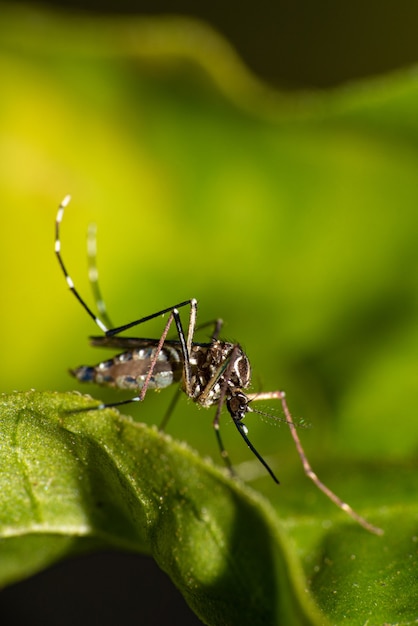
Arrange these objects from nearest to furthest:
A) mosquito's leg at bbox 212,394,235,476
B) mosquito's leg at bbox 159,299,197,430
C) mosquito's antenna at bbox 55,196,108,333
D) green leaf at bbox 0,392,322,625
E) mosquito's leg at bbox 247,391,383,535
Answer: green leaf at bbox 0,392,322,625 < mosquito's leg at bbox 247,391,383,535 < mosquito's leg at bbox 212,394,235,476 < mosquito's leg at bbox 159,299,197,430 < mosquito's antenna at bbox 55,196,108,333

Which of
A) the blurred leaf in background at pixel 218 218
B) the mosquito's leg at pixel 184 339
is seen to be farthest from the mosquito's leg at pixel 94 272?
the mosquito's leg at pixel 184 339

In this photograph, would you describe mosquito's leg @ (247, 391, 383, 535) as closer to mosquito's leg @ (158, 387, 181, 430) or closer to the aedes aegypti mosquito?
the aedes aegypti mosquito

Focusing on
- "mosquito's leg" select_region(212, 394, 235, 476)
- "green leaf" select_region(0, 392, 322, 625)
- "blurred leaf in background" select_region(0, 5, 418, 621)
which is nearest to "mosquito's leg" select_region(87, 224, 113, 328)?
"blurred leaf in background" select_region(0, 5, 418, 621)

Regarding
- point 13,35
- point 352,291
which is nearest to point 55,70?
point 13,35

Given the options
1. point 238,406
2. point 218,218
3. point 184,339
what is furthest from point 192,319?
point 218,218

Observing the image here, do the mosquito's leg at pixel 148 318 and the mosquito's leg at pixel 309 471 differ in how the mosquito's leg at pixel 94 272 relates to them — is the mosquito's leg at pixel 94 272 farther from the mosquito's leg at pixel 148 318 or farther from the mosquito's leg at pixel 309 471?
the mosquito's leg at pixel 309 471
